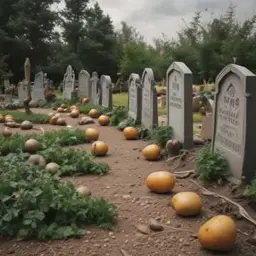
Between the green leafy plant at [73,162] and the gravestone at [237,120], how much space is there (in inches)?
64.9

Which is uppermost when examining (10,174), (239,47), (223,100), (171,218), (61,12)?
(61,12)

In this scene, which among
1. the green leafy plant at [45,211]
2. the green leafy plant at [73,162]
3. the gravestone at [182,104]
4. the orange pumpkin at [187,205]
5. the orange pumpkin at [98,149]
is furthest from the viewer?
the orange pumpkin at [98,149]

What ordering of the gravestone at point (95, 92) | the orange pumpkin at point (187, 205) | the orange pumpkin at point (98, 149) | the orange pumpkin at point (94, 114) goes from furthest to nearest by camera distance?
the gravestone at point (95, 92), the orange pumpkin at point (94, 114), the orange pumpkin at point (98, 149), the orange pumpkin at point (187, 205)

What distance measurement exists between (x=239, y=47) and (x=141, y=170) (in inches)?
752

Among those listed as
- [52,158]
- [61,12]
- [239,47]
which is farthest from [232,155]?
[61,12]

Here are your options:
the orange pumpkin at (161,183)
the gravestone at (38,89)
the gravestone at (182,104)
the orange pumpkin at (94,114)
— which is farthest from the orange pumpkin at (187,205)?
the gravestone at (38,89)

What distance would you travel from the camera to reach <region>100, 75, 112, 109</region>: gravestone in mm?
14398

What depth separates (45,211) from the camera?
3.70 metres

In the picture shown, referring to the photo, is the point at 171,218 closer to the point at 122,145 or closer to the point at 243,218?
the point at 243,218

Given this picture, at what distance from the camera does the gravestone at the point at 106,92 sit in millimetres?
14398

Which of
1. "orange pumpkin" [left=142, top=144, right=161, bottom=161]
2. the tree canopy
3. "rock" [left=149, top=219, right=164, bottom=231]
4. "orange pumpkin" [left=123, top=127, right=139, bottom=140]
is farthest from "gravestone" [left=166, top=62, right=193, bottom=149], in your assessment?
the tree canopy

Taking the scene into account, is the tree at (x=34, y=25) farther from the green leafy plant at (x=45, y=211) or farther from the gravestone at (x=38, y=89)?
the green leafy plant at (x=45, y=211)

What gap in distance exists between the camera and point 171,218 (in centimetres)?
425

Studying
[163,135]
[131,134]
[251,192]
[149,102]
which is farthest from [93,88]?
[251,192]
